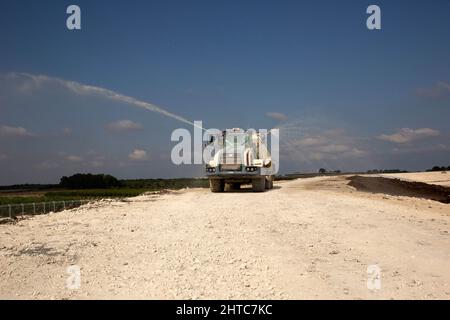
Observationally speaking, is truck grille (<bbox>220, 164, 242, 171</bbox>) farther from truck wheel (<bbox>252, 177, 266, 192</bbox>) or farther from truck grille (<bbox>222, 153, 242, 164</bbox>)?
truck wheel (<bbox>252, 177, 266, 192</bbox>)

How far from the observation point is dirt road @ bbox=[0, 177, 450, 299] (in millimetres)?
6422

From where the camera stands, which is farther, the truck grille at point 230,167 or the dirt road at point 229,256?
the truck grille at point 230,167

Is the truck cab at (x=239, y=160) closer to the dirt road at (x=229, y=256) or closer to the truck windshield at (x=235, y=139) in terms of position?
the truck windshield at (x=235, y=139)

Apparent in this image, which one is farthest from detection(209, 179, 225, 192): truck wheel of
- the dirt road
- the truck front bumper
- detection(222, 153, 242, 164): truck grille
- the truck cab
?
the dirt road

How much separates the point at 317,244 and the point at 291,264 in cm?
174

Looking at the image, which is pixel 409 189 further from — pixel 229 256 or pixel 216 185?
pixel 229 256

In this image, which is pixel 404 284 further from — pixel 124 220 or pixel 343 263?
pixel 124 220

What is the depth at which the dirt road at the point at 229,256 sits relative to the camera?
6.42 m

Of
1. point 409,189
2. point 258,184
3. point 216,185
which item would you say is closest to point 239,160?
point 258,184

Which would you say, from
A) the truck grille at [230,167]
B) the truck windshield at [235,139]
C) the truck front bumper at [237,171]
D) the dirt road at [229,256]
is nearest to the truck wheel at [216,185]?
the truck front bumper at [237,171]

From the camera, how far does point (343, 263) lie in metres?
7.71

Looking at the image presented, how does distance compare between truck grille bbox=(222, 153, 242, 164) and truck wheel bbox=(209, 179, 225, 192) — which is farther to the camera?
truck wheel bbox=(209, 179, 225, 192)

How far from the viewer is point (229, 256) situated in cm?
813
